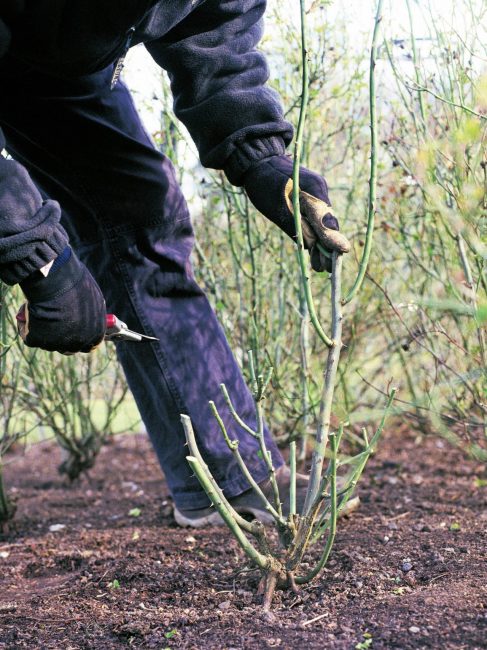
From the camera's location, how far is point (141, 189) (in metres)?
2.49

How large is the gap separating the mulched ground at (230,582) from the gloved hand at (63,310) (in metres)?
0.64

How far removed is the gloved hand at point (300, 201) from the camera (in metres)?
2.03

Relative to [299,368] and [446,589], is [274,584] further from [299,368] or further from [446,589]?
[299,368]

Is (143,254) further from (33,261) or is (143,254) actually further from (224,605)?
(224,605)

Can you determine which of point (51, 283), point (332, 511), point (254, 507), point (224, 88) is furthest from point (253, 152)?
point (254, 507)

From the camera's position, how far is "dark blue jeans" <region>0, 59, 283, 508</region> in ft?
7.93

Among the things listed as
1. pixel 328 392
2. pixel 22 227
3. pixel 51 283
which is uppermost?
pixel 22 227

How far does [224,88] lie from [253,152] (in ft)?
0.69

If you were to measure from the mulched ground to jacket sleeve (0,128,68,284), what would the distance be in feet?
2.66

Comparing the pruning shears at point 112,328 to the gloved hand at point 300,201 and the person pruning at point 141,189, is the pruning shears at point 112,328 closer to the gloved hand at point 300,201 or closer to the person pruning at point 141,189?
the person pruning at point 141,189

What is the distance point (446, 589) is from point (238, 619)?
46cm

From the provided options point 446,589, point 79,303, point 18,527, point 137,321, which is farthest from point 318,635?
point 18,527

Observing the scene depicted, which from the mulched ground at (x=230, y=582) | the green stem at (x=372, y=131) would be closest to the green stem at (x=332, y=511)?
the mulched ground at (x=230, y=582)

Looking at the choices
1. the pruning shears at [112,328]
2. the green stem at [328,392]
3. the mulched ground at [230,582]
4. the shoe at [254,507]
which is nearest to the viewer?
the mulched ground at [230,582]
